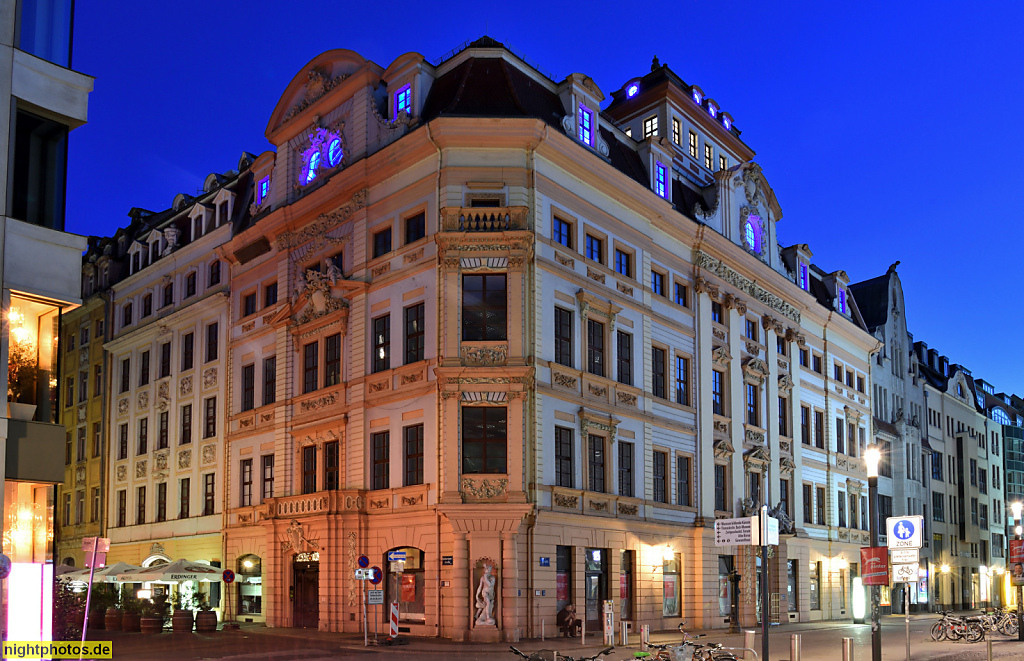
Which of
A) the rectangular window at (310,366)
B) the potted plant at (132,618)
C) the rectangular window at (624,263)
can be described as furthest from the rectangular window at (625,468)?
the potted plant at (132,618)

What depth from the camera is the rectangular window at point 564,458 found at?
35.9m

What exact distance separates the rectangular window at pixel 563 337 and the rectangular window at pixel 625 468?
4.26m

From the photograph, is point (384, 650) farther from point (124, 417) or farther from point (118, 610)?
point (124, 417)

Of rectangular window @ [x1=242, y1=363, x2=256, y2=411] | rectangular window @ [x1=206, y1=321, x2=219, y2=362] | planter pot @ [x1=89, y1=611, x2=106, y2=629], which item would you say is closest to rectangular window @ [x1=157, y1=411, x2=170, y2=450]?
rectangular window @ [x1=206, y1=321, x2=219, y2=362]

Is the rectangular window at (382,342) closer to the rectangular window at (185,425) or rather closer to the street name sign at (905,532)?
the rectangular window at (185,425)

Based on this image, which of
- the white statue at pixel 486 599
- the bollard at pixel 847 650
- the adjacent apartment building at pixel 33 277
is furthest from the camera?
the white statue at pixel 486 599

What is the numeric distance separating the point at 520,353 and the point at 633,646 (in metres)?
10.0

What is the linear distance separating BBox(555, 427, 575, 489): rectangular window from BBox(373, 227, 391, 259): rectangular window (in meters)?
9.35

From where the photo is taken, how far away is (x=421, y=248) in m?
36.4

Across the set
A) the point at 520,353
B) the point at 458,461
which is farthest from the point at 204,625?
the point at 520,353

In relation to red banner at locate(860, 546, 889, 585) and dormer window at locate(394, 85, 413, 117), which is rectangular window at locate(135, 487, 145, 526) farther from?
red banner at locate(860, 546, 889, 585)

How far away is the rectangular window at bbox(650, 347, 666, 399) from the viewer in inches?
1665

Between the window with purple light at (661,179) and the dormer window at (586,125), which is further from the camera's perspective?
the window with purple light at (661,179)

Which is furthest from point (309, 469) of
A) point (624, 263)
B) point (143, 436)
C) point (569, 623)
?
point (143, 436)
